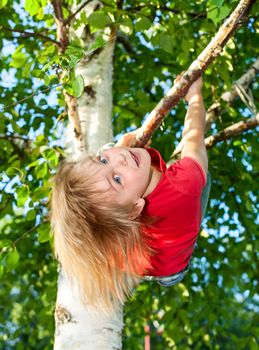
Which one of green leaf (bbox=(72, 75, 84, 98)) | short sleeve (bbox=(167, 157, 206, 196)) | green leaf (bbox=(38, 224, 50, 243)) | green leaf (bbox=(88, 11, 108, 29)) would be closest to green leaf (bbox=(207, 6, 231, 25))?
green leaf (bbox=(72, 75, 84, 98))

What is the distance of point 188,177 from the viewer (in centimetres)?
253

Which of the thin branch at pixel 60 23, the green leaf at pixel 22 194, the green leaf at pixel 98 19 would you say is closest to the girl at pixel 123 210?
the green leaf at pixel 22 194

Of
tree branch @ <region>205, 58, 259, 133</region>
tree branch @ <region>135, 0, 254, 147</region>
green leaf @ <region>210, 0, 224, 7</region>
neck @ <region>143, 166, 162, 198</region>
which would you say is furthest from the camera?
tree branch @ <region>205, 58, 259, 133</region>

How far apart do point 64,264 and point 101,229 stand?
0.26m

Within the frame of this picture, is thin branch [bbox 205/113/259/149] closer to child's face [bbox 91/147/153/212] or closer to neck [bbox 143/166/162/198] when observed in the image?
neck [bbox 143/166/162/198]

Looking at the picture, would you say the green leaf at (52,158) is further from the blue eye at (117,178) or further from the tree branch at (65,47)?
the blue eye at (117,178)

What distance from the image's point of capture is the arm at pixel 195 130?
8.64 ft

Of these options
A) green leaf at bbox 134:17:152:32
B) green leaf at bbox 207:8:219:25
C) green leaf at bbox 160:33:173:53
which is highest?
green leaf at bbox 207:8:219:25

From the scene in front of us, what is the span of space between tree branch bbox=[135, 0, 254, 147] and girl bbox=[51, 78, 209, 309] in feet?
0.57

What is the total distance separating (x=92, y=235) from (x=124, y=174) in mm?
342

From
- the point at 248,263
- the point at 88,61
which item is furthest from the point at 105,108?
the point at 248,263

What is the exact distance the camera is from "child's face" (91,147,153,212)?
260 centimetres

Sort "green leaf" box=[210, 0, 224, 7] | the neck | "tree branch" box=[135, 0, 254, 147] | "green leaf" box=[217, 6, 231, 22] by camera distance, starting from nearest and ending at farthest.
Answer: "green leaf" box=[210, 0, 224, 7] < "green leaf" box=[217, 6, 231, 22] < "tree branch" box=[135, 0, 254, 147] < the neck

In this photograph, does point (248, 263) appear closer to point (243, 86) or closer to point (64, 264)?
point (243, 86)
